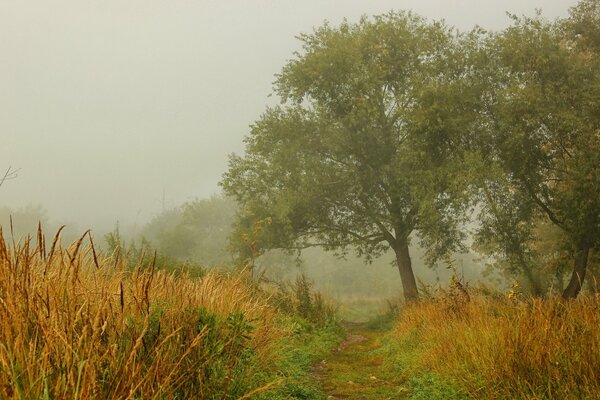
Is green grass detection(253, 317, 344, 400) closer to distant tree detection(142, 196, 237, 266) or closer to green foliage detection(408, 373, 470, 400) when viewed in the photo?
green foliage detection(408, 373, 470, 400)

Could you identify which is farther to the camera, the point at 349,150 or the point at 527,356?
the point at 349,150

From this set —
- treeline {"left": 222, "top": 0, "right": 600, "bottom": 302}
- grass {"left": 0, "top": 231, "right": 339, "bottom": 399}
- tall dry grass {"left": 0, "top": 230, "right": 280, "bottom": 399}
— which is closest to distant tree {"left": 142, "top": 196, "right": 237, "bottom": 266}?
treeline {"left": 222, "top": 0, "right": 600, "bottom": 302}

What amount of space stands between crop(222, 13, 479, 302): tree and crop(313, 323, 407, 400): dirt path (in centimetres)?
728

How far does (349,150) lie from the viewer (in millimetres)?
18188

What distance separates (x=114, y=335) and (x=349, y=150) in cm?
1603

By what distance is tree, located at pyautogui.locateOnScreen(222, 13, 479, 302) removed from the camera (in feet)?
55.9

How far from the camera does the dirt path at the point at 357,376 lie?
582 cm

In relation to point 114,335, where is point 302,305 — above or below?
below

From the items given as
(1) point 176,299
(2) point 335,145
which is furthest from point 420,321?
(2) point 335,145

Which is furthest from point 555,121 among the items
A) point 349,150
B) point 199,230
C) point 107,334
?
point 199,230

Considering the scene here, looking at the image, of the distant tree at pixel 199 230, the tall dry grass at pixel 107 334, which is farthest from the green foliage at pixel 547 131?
the distant tree at pixel 199 230

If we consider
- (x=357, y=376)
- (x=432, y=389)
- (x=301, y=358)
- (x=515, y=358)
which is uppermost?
(x=515, y=358)

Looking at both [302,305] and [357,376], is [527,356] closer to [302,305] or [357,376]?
[357,376]

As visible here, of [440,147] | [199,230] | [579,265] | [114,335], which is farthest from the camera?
[199,230]
